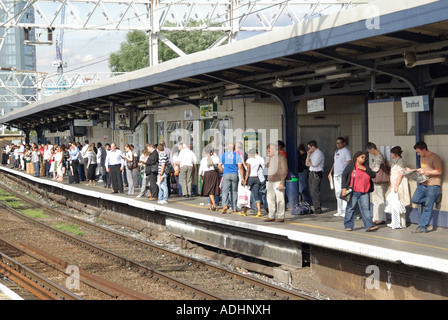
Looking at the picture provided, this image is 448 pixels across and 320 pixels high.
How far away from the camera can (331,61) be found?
11578 mm

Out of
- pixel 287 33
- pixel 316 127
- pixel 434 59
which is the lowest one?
pixel 316 127

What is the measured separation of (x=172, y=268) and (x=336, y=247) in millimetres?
3771

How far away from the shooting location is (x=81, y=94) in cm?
2305

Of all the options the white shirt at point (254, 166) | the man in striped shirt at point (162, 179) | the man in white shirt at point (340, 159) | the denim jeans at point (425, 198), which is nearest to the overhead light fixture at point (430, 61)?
the denim jeans at point (425, 198)

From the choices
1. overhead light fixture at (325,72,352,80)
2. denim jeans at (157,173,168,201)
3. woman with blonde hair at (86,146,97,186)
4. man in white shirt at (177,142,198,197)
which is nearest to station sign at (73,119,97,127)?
woman with blonde hair at (86,146,97,186)

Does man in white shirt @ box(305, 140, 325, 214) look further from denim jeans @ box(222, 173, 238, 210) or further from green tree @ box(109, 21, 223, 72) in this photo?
Answer: green tree @ box(109, 21, 223, 72)

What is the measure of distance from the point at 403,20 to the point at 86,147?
16762mm

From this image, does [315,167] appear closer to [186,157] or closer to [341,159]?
[341,159]

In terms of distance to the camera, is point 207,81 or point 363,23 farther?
point 207,81

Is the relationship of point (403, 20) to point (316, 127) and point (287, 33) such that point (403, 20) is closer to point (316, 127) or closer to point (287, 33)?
point (287, 33)

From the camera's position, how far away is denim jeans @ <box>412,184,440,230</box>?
10008 millimetres

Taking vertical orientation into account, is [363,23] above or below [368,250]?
above

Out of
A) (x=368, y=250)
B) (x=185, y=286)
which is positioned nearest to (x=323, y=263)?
(x=368, y=250)
